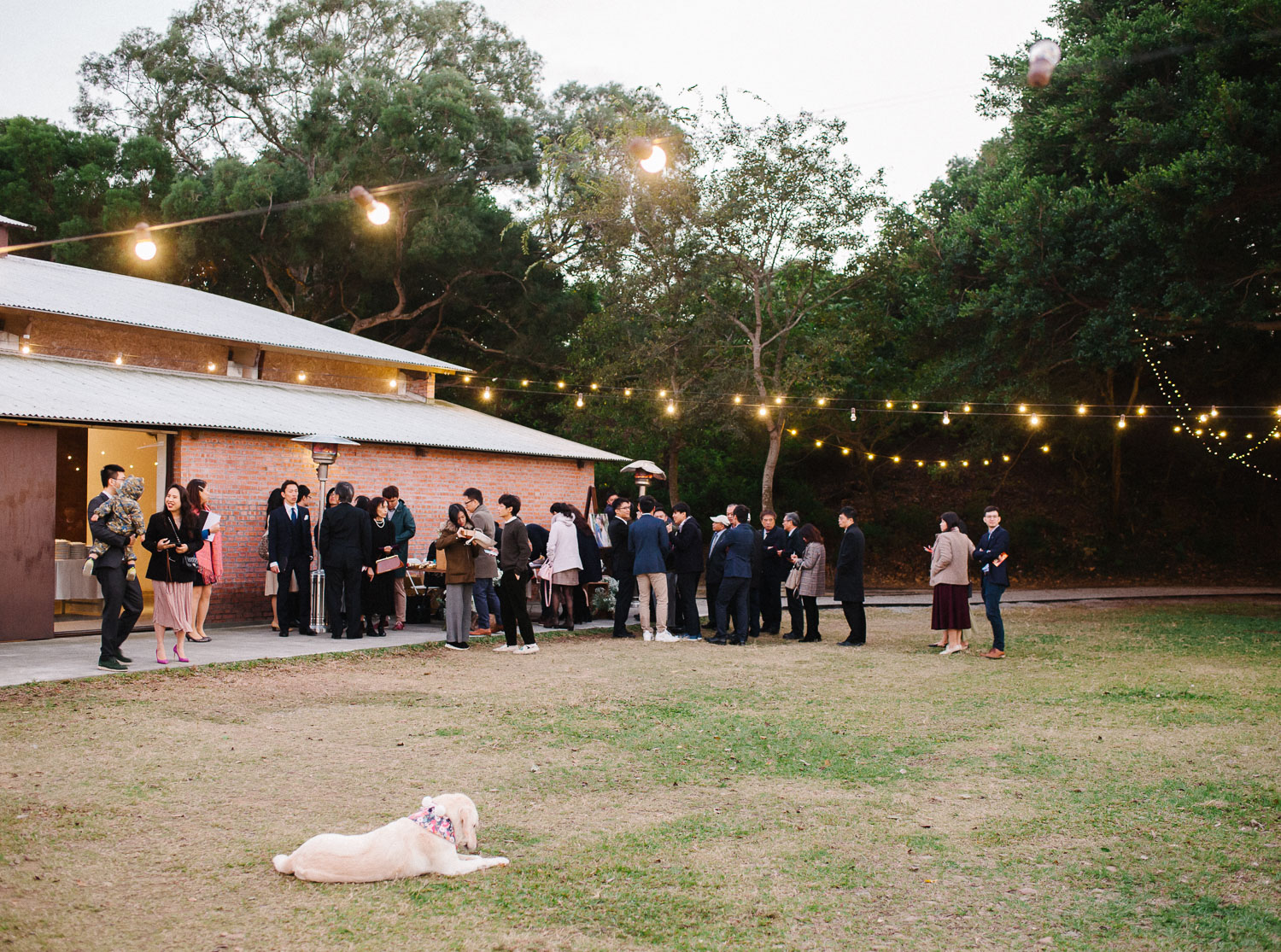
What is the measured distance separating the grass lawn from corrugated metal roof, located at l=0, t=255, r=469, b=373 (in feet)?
29.7

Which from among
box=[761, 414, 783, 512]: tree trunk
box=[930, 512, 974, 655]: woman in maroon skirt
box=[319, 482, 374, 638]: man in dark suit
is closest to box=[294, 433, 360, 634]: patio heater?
box=[319, 482, 374, 638]: man in dark suit

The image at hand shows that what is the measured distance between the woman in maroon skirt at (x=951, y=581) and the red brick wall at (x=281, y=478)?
27.3 ft

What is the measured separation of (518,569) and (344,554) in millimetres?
2584

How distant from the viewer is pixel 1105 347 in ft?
56.3

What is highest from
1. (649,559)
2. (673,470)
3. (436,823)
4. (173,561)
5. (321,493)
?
(673,470)

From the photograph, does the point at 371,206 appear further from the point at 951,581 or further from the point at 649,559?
the point at 951,581

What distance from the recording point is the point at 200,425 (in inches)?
514

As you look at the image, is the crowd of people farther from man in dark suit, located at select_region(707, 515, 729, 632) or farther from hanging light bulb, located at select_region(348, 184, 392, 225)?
hanging light bulb, located at select_region(348, 184, 392, 225)

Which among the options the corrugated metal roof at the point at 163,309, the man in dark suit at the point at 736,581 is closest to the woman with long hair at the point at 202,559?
the man in dark suit at the point at 736,581

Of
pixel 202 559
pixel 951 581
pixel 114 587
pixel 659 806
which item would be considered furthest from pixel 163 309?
pixel 659 806

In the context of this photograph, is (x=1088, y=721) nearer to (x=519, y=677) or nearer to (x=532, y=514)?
(x=519, y=677)

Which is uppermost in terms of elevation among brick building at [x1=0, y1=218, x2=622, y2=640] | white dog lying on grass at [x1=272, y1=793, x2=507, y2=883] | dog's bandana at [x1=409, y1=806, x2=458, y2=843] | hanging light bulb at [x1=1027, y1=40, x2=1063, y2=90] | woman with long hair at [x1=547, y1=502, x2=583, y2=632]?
hanging light bulb at [x1=1027, y1=40, x2=1063, y2=90]

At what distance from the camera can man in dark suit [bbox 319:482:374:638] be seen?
12.0 meters

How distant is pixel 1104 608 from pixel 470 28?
2876cm
